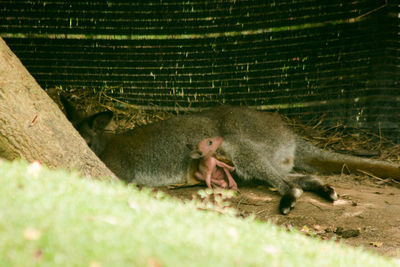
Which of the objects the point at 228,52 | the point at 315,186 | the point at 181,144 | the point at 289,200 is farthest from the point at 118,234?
the point at 228,52

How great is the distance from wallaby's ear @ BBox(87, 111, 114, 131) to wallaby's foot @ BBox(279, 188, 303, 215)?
2.67 metres

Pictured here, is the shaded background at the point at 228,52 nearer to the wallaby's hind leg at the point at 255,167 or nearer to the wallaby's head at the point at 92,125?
the wallaby's head at the point at 92,125

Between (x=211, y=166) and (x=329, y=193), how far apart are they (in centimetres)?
151

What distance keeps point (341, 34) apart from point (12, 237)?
580 centimetres

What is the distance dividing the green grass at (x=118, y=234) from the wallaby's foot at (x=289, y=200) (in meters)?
1.50

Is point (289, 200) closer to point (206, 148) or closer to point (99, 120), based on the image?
point (206, 148)

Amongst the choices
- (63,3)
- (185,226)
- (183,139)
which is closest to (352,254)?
(185,226)

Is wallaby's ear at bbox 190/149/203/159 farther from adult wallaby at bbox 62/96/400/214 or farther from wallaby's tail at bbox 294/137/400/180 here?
wallaby's tail at bbox 294/137/400/180

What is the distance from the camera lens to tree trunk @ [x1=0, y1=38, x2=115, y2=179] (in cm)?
350

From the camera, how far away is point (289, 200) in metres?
5.00

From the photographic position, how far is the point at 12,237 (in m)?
2.04

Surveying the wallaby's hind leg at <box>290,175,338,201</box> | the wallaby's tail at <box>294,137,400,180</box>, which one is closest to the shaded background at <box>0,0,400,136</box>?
the wallaby's tail at <box>294,137,400,180</box>

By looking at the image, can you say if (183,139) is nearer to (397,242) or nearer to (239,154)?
(239,154)

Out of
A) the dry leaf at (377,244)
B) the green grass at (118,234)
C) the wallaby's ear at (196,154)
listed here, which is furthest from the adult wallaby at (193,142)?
the green grass at (118,234)
